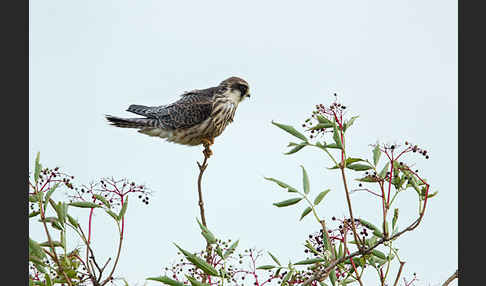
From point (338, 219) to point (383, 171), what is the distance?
26 cm

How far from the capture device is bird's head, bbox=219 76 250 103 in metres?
6.51

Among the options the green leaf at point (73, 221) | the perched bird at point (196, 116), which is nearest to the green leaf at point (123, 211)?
the green leaf at point (73, 221)

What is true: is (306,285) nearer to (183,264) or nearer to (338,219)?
(338,219)

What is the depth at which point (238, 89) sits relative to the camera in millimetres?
6547

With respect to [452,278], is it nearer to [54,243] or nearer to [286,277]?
[286,277]

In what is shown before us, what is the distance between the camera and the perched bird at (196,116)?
6.32 metres

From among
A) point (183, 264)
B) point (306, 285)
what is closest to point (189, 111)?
point (183, 264)

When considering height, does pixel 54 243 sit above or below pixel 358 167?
below

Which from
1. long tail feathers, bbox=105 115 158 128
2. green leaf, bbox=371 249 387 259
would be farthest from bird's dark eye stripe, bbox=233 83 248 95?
green leaf, bbox=371 249 387 259

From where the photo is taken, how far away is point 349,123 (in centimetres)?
218

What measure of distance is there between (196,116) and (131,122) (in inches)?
28.8

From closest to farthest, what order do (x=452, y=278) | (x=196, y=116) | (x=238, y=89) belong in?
(x=452, y=278)
(x=196, y=116)
(x=238, y=89)

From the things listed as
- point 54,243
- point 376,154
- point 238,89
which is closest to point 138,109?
point 238,89

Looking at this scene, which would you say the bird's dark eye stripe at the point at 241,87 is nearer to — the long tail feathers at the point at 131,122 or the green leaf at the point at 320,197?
the long tail feathers at the point at 131,122
